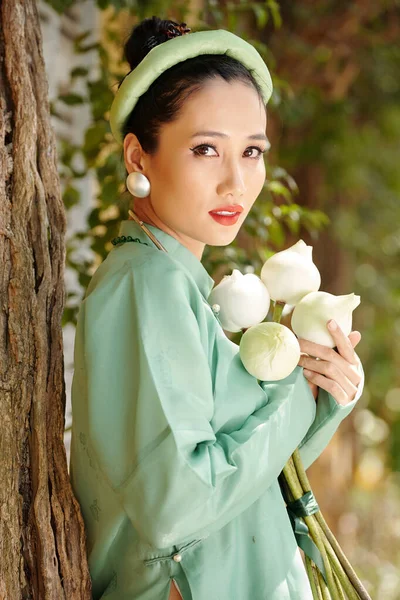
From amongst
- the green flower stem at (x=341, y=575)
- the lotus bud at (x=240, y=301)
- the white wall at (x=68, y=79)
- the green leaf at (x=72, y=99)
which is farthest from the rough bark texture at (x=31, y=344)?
the white wall at (x=68, y=79)

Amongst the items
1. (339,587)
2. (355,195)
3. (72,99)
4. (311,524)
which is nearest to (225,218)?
(311,524)

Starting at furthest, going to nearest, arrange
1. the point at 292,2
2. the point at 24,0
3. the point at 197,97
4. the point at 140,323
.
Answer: the point at 292,2, the point at 24,0, the point at 197,97, the point at 140,323

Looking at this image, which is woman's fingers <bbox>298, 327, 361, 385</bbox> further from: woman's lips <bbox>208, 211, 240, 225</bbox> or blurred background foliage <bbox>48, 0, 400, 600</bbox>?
blurred background foliage <bbox>48, 0, 400, 600</bbox>

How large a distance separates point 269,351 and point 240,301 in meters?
0.11

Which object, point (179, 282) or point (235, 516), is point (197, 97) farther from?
point (235, 516)

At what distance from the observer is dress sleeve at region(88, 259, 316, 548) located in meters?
0.99

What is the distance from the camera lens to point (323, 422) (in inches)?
48.3

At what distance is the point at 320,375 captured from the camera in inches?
46.4

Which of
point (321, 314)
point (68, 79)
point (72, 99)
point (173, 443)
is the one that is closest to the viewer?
point (173, 443)

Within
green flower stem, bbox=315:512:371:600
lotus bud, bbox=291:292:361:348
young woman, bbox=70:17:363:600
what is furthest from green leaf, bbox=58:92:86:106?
green flower stem, bbox=315:512:371:600

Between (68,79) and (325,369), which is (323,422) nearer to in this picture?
(325,369)

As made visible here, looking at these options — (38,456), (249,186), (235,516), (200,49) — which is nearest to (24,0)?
(200,49)

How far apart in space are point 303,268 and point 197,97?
0.29 metres

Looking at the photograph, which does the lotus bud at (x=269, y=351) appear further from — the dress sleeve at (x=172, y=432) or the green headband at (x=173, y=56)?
the green headband at (x=173, y=56)
